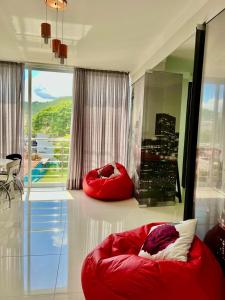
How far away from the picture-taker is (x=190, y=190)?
2.69 metres

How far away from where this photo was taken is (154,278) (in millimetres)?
1730

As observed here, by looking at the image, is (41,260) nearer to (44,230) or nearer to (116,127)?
(44,230)

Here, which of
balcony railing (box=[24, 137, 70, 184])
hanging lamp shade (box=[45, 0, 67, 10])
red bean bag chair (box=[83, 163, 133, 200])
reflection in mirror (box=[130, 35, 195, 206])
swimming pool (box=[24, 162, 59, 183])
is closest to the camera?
hanging lamp shade (box=[45, 0, 67, 10])

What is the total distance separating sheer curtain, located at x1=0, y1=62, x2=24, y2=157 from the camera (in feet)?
17.1

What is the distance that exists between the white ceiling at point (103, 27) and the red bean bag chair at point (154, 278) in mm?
2268

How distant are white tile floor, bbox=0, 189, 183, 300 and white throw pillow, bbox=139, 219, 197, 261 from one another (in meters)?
0.75

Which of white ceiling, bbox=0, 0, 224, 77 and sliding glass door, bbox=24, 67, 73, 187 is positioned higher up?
white ceiling, bbox=0, 0, 224, 77

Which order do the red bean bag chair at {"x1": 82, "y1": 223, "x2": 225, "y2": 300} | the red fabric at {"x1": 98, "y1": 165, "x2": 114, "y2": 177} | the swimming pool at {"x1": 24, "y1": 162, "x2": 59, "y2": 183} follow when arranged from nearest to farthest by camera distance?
the red bean bag chair at {"x1": 82, "y1": 223, "x2": 225, "y2": 300} < the red fabric at {"x1": 98, "y1": 165, "x2": 114, "y2": 177} < the swimming pool at {"x1": 24, "y1": 162, "x2": 59, "y2": 183}

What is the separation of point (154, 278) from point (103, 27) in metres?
3.10

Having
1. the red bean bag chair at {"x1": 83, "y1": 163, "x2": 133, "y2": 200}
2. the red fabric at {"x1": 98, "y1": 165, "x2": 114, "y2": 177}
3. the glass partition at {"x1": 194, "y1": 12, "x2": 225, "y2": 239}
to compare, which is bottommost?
the red bean bag chair at {"x1": 83, "y1": 163, "x2": 133, "y2": 200}

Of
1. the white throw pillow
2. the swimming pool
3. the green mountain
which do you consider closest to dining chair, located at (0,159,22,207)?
the swimming pool

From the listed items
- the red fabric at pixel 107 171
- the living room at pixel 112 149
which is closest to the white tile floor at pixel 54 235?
the living room at pixel 112 149

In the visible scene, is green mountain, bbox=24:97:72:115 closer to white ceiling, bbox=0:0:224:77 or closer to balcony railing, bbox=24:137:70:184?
balcony railing, bbox=24:137:70:184

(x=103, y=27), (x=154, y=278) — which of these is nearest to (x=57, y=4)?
(x=103, y=27)
